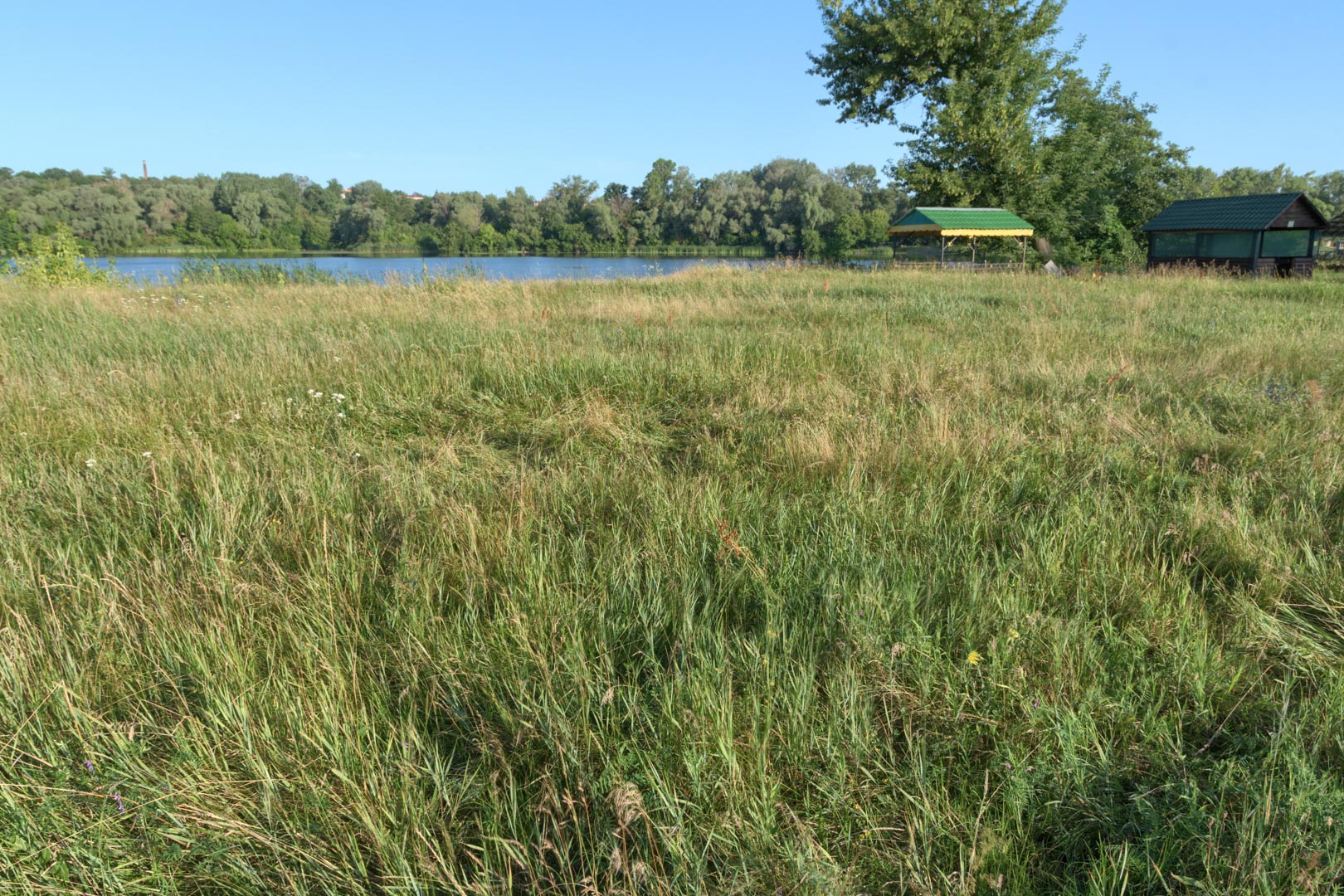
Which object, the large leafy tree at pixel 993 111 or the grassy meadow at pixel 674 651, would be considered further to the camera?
the large leafy tree at pixel 993 111

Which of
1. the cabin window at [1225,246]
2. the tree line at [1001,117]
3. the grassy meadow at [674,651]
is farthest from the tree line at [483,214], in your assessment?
the grassy meadow at [674,651]

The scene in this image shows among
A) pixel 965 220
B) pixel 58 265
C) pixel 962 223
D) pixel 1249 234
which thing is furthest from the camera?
pixel 965 220

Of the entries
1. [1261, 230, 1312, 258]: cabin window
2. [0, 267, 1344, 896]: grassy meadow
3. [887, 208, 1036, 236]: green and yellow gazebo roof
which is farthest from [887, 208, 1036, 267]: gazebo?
[0, 267, 1344, 896]: grassy meadow

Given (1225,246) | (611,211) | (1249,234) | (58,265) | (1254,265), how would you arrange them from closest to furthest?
(58,265) → (1254,265) → (1249,234) → (1225,246) → (611,211)

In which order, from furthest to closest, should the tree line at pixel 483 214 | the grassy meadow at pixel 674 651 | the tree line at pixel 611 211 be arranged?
1. the tree line at pixel 483 214
2. the tree line at pixel 611 211
3. the grassy meadow at pixel 674 651

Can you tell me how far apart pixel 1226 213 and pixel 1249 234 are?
1473 millimetres

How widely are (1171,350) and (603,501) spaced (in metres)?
6.94

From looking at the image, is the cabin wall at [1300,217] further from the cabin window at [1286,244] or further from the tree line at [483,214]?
the tree line at [483,214]

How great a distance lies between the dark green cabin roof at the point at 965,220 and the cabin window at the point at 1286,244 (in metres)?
8.14

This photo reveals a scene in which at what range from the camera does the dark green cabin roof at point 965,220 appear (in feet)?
91.6

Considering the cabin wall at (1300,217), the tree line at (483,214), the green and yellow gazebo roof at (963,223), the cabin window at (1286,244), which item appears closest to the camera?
the cabin wall at (1300,217)

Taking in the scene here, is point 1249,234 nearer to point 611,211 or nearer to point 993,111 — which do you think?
point 993,111

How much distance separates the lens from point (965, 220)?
28375 millimetres

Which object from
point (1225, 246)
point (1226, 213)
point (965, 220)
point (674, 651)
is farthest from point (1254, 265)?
point (674, 651)
